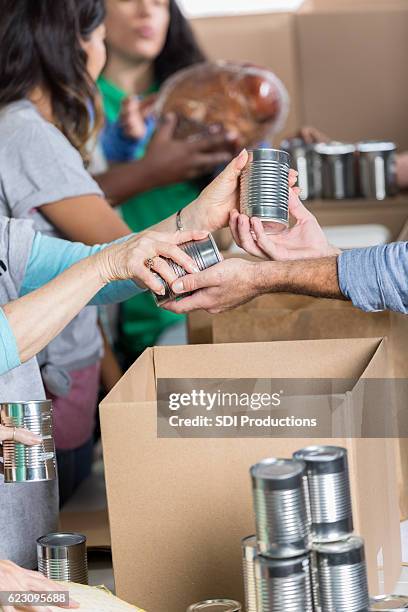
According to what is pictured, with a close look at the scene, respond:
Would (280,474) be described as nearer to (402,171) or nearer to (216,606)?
(216,606)

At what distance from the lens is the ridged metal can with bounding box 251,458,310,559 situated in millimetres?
885

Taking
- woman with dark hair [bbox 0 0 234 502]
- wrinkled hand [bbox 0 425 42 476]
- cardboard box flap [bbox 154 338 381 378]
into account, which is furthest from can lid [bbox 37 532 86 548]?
woman with dark hair [bbox 0 0 234 502]

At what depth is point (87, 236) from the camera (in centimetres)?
184

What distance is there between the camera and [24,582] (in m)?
1.04

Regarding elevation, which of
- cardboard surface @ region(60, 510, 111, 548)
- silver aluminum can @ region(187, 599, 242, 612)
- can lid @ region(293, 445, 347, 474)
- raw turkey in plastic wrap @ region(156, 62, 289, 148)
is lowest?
cardboard surface @ region(60, 510, 111, 548)

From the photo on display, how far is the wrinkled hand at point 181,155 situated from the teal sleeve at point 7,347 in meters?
1.44

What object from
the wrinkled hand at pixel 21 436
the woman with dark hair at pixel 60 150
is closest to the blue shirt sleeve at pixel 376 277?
the wrinkled hand at pixel 21 436

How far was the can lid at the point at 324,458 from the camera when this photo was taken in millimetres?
923

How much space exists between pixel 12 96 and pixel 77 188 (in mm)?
225

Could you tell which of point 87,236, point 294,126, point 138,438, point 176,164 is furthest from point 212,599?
point 294,126

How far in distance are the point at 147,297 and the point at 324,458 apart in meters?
1.88

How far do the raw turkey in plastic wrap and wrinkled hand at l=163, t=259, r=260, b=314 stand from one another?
46.7 inches

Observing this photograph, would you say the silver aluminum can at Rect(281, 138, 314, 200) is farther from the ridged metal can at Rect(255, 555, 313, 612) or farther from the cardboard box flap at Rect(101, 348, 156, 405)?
the ridged metal can at Rect(255, 555, 313, 612)

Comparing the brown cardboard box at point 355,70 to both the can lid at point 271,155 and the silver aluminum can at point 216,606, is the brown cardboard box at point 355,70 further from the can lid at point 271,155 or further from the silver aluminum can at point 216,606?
the silver aluminum can at point 216,606
